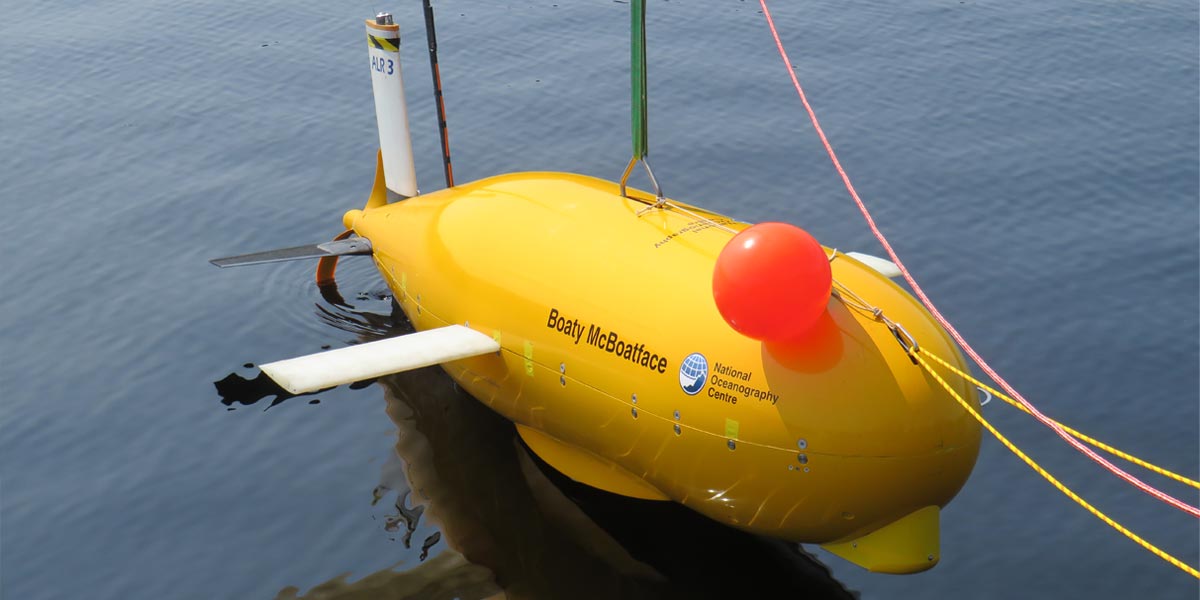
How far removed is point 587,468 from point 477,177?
30.7ft

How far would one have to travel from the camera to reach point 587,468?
11.1 meters

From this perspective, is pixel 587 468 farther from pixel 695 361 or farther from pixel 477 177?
pixel 477 177

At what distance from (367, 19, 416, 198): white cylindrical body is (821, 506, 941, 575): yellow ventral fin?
25.2ft

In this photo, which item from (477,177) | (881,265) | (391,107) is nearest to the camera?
(881,265)

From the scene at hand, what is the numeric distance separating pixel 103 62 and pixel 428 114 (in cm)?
825

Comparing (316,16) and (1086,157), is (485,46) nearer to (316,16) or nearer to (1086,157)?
(316,16)

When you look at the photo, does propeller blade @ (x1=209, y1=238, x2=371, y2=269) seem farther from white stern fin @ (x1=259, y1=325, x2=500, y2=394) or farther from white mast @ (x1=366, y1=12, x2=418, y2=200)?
white stern fin @ (x1=259, y1=325, x2=500, y2=394)

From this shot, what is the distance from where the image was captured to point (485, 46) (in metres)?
24.6

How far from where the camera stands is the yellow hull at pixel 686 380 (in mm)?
8969

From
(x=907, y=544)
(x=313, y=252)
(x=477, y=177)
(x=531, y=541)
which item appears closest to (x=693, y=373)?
(x=907, y=544)

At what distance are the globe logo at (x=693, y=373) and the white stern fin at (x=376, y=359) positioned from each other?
240cm

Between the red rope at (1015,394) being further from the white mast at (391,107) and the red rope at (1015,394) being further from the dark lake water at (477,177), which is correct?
the white mast at (391,107)

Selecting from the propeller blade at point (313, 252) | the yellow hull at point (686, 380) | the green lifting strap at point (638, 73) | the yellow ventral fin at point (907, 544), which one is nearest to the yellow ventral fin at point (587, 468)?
the yellow hull at point (686, 380)

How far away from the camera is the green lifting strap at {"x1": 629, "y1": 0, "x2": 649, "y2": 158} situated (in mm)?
10578
